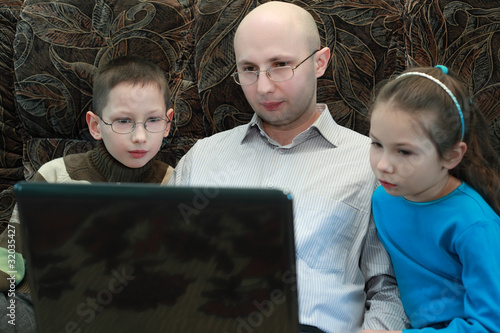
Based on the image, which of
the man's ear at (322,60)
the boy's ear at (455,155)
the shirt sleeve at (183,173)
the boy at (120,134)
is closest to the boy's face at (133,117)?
the boy at (120,134)

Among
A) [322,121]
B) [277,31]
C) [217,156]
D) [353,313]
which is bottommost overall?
[353,313]

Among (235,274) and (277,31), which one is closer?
(235,274)

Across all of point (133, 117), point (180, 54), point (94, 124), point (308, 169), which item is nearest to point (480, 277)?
point (308, 169)

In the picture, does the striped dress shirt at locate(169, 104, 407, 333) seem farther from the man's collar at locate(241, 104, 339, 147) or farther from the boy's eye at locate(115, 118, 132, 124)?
the boy's eye at locate(115, 118, 132, 124)

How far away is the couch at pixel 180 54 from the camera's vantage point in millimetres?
1672

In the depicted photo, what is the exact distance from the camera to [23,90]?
6.20 feet

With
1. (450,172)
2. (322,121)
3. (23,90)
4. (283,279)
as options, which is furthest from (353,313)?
(23,90)

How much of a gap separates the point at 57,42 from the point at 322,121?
101 cm

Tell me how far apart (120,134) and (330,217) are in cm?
62

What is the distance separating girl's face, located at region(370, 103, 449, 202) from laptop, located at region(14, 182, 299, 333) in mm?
542

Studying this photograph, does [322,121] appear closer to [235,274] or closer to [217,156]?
[217,156]

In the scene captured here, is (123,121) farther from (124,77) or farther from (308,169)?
(308,169)

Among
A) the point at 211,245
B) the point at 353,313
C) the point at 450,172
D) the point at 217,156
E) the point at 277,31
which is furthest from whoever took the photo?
the point at 217,156

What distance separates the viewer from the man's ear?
156 cm
